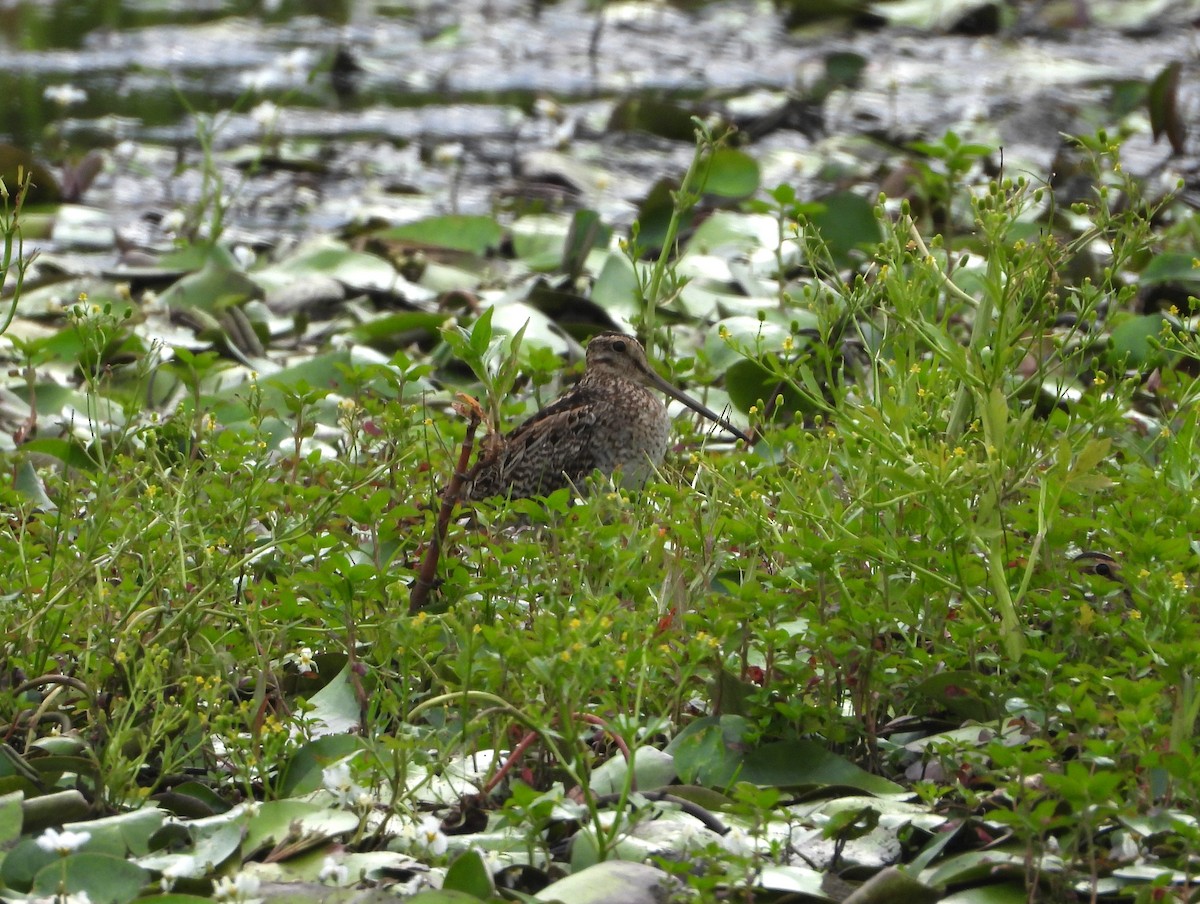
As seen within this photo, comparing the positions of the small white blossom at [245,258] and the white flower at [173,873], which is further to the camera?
the small white blossom at [245,258]

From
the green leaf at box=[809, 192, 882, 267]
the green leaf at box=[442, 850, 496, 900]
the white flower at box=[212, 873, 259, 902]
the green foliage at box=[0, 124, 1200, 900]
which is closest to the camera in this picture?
the white flower at box=[212, 873, 259, 902]

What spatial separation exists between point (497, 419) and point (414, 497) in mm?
1041

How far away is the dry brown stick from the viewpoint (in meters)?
4.29

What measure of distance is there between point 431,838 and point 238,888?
0.38 m

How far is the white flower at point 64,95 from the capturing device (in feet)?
36.8

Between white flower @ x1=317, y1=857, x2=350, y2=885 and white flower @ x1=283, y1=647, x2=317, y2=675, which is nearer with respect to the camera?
white flower @ x1=317, y1=857, x2=350, y2=885

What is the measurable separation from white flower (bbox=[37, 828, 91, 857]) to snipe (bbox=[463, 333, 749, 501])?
271 centimetres

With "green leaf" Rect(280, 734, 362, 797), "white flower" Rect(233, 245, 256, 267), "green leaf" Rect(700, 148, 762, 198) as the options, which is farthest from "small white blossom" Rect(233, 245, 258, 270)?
"green leaf" Rect(280, 734, 362, 797)

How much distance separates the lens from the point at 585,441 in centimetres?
611

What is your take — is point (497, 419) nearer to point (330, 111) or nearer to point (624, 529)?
point (624, 529)

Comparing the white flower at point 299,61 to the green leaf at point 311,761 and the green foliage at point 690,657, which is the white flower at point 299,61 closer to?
the green foliage at point 690,657

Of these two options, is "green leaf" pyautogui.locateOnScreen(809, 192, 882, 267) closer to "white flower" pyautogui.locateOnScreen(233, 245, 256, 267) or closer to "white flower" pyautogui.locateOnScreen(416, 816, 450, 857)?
"white flower" pyautogui.locateOnScreen(233, 245, 256, 267)

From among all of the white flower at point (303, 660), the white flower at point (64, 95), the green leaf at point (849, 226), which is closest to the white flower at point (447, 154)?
the white flower at point (64, 95)

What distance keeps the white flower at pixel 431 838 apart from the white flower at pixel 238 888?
1.10 feet
